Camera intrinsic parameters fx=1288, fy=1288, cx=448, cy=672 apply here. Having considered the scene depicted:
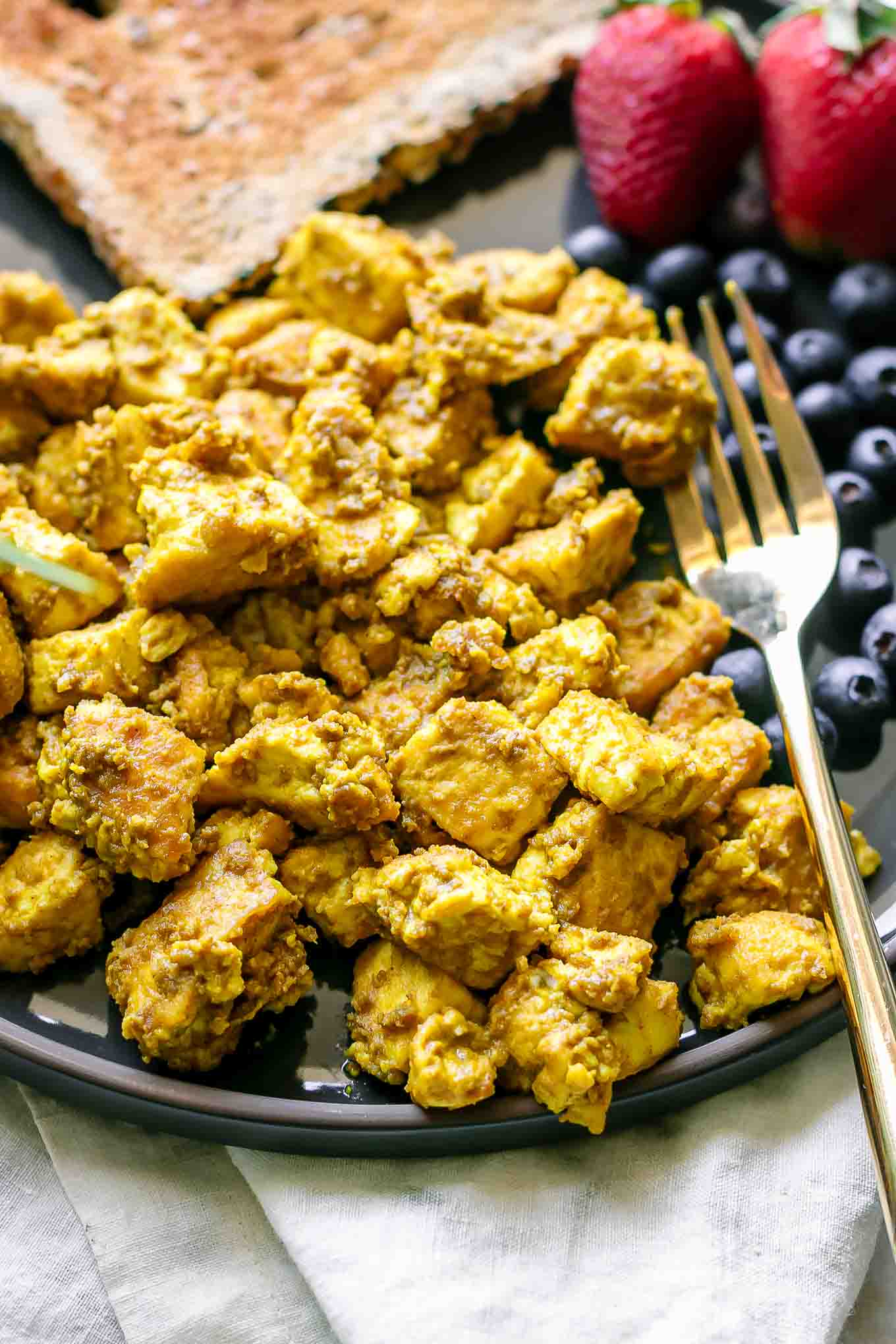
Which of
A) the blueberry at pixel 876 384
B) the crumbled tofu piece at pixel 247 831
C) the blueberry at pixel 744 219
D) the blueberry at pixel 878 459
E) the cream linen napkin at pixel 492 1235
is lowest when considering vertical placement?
the cream linen napkin at pixel 492 1235

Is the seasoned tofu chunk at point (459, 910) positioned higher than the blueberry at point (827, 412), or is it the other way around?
the seasoned tofu chunk at point (459, 910)

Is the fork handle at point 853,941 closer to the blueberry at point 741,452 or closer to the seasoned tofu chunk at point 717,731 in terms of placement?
the seasoned tofu chunk at point 717,731

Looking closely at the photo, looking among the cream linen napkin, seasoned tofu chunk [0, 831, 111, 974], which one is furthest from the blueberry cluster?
seasoned tofu chunk [0, 831, 111, 974]

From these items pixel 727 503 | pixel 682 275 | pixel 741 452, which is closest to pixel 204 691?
pixel 727 503

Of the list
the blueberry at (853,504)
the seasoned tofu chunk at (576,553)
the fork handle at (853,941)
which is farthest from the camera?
the blueberry at (853,504)

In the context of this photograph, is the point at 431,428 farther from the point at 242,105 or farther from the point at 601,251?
the point at 242,105

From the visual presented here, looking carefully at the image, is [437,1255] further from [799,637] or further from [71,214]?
[71,214]

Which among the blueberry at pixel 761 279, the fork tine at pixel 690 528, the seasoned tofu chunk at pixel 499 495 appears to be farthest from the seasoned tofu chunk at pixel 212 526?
the blueberry at pixel 761 279

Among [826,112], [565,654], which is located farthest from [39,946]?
[826,112]
